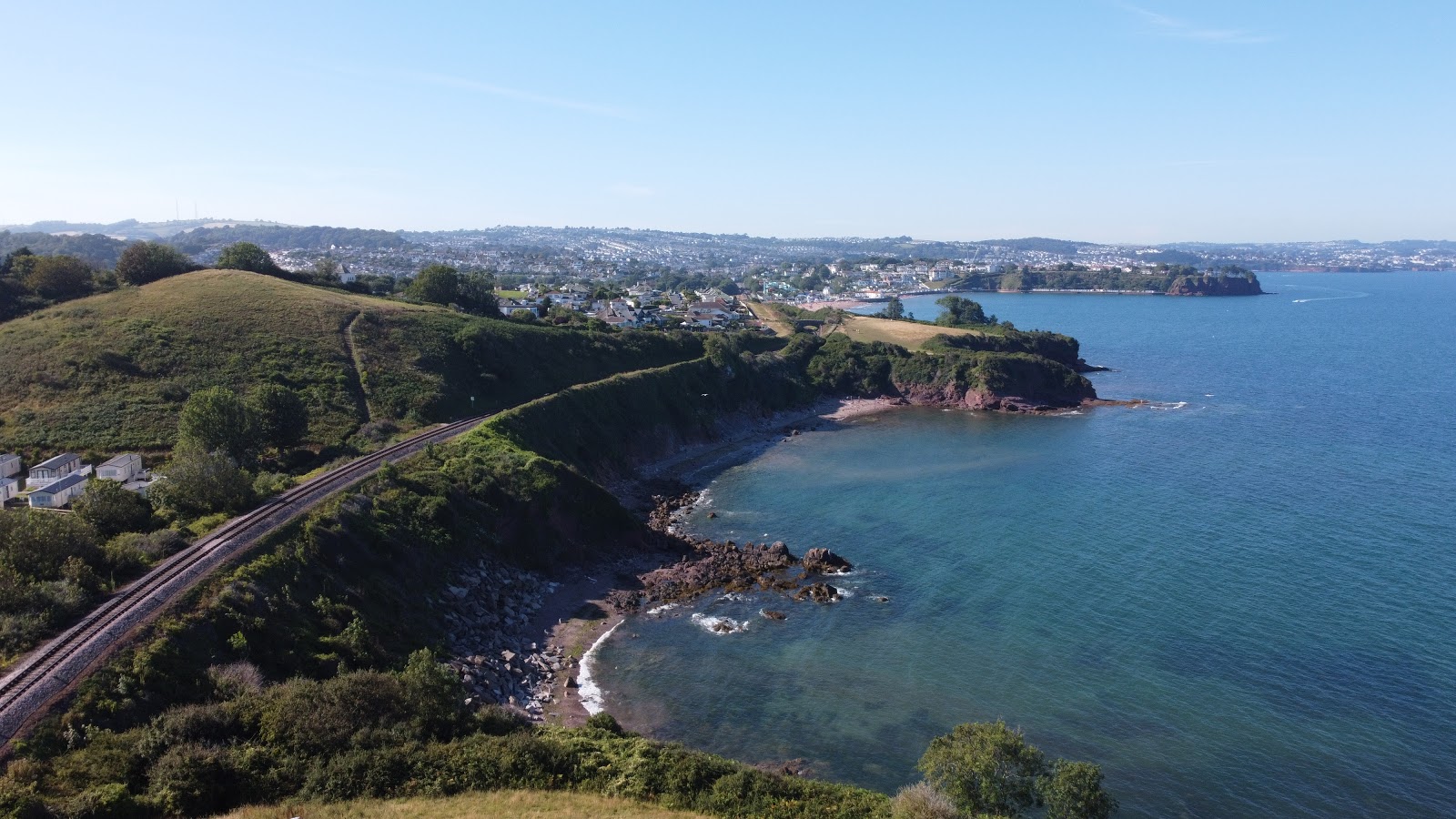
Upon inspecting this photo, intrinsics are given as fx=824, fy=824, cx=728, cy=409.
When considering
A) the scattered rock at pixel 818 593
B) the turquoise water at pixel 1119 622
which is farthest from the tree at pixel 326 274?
the scattered rock at pixel 818 593

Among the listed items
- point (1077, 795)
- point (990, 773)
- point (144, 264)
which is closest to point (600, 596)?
point (990, 773)

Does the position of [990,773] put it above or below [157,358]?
below

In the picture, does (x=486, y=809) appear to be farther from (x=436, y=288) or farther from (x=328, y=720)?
(x=436, y=288)

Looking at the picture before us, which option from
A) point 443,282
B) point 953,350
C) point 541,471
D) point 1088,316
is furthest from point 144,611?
point 1088,316

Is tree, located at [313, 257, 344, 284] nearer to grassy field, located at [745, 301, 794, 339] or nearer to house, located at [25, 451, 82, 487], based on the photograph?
house, located at [25, 451, 82, 487]

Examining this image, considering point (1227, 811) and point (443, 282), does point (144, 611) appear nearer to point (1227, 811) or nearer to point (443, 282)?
point (1227, 811)

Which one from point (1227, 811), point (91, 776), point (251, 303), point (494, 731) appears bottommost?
point (1227, 811)
